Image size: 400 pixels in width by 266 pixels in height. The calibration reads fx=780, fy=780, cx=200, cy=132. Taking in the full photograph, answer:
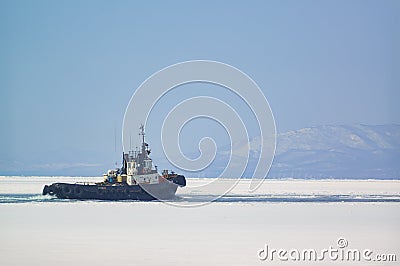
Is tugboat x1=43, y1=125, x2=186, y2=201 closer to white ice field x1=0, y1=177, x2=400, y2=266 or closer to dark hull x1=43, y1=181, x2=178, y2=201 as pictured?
A: dark hull x1=43, y1=181, x2=178, y2=201

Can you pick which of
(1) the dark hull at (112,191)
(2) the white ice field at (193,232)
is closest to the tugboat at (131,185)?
(1) the dark hull at (112,191)

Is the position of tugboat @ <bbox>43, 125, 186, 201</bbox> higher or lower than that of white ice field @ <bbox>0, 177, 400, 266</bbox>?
higher

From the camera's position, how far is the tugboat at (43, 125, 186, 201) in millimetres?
23734

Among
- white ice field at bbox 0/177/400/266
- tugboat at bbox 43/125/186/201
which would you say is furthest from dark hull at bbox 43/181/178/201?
white ice field at bbox 0/177/400/266

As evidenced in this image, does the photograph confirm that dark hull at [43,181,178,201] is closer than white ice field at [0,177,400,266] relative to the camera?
No

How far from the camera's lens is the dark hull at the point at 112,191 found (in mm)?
23672

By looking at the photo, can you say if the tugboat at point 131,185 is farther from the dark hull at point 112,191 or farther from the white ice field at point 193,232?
the white ice field at point 193,232

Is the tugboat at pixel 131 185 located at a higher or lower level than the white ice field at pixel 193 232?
higher

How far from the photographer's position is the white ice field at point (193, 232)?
11.4 meters

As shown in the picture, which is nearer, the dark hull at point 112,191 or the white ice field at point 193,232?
the white ice field at point 193,232

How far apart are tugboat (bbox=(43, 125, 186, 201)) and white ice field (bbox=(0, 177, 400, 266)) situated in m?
2.75

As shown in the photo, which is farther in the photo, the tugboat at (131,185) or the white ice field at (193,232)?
the tugboat at (131,185)

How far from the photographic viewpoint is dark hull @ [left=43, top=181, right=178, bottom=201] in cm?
2367

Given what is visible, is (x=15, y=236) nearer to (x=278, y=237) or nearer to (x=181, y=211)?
(x=278, y=237)
